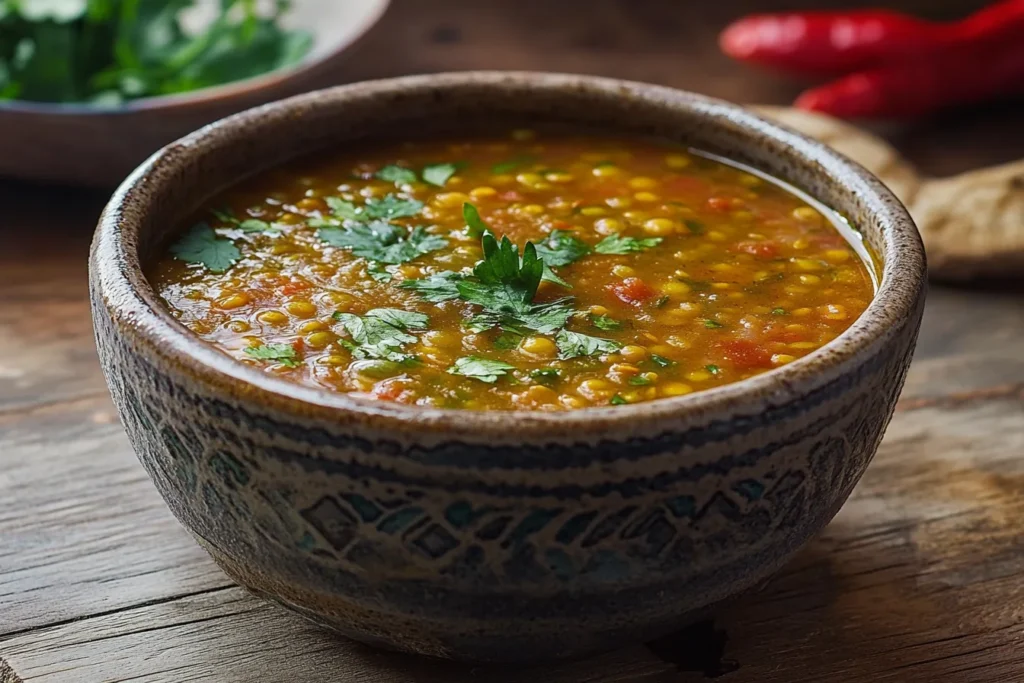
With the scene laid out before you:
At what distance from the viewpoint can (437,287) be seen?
203 cm

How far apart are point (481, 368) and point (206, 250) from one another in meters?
0.61

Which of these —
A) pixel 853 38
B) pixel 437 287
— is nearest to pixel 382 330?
pixel 437 287

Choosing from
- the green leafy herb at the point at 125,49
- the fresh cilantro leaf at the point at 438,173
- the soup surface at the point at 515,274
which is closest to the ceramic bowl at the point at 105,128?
the green leafy herb at the point at 125,49

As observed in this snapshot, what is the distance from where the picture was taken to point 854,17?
4.32 metres

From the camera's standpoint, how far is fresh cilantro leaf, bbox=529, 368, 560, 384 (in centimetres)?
180

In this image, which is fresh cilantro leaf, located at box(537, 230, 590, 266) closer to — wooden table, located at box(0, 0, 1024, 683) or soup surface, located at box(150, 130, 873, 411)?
soup surface, located at box(150, 130, 873, 411)

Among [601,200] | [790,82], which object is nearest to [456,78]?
[601,200]

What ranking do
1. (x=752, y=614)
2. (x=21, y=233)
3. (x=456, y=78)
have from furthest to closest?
(x=21, y=233), (x=456, y=78), (x=752, y=614)

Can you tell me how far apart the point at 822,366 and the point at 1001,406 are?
47.9 inches

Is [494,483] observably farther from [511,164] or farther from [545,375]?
[511,164]

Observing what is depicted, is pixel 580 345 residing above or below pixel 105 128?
above

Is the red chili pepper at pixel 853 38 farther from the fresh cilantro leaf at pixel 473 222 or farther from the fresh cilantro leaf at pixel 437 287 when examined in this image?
the fresh cilantro leaf at pixel 437 287

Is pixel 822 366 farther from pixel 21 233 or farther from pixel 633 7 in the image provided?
pixel 633 7

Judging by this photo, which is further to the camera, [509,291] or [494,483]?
[509,291]
